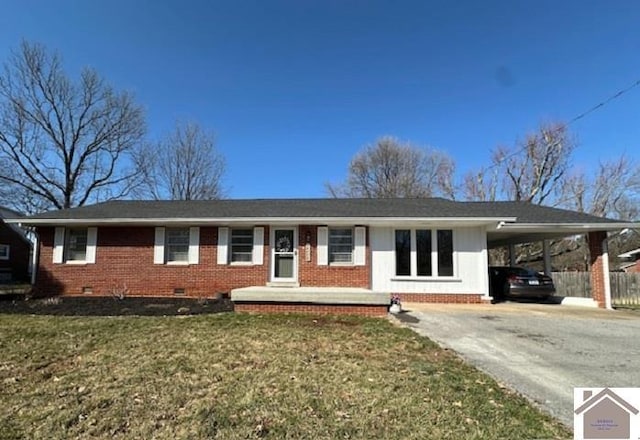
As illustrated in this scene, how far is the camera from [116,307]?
10.7m

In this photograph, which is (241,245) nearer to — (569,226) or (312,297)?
(312,297)

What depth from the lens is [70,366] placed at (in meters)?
5.41

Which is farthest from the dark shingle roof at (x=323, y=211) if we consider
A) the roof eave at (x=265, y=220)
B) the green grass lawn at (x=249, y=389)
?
the green grass lawn at (x=249, y=389)

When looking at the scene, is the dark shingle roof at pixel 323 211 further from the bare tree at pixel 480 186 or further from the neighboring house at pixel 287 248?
the bare tree at pixel 480 186

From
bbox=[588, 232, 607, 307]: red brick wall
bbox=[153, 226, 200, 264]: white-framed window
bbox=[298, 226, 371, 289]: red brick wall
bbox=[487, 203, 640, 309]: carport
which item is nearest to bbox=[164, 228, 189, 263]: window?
bbox=[153, 226, 200, 264]: white-framed window

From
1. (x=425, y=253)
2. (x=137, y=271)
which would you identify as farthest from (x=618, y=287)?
(x=137, y=271)

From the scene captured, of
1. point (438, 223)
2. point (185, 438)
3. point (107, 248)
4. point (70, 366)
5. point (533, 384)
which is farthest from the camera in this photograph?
point (107, 248)

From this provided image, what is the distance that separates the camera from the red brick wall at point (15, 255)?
91.5 feet

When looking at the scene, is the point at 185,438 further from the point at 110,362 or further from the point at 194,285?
the point at 194,285

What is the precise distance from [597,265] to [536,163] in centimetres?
1809

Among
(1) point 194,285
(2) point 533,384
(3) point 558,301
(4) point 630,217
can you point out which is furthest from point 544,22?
(4) point 630,217

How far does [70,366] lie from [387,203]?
12325 millimetres

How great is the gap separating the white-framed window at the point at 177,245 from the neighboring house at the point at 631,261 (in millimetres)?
33783

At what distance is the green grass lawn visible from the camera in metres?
3.51
